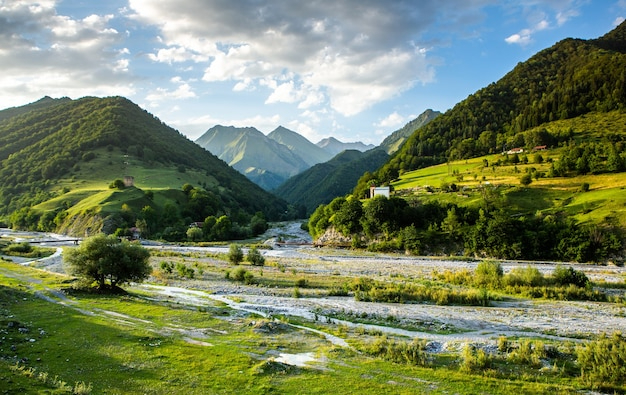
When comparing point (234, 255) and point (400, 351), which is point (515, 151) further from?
point (400, 351)

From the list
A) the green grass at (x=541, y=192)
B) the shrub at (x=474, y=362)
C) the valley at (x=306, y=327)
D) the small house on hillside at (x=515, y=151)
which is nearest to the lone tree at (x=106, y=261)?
the valley at (x=306, y=327)

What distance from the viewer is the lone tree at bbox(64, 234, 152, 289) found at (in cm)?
3553

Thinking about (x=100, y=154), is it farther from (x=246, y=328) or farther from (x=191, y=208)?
(x=246, y=328)

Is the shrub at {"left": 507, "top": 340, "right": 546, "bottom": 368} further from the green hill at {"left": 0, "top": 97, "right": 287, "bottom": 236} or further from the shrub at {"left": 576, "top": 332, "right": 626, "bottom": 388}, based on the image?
the green hill at {"left": 0, "top": 97, "right": 287, "bottom": 236}

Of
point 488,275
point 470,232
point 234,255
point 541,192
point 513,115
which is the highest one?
point 513,115

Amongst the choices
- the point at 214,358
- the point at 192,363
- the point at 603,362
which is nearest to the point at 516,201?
the point at 603,362

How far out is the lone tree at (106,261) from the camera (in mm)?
35531

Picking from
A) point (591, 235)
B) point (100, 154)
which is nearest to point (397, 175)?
point (591, 235)

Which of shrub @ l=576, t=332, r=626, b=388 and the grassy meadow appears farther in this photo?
shrub @ l=576, t=332, r=626, b=388

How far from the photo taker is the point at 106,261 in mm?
35594

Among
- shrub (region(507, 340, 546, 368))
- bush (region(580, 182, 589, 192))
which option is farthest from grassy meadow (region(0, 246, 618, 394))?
bush (region(580, 182, 589, 192))

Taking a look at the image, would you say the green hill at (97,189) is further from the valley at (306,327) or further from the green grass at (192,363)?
the green grass at (192,363)

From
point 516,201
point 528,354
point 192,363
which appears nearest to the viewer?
point 192,363

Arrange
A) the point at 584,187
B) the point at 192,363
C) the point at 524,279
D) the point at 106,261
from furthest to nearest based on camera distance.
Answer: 1. the point at 584,187
2. the point at 524,279
3. the point at 106,261
4. the point at 192,363
